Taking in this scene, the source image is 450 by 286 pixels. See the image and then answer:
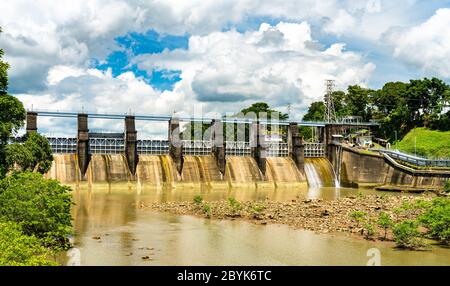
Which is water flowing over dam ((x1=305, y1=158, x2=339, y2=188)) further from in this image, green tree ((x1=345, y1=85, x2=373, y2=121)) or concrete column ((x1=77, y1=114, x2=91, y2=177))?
concrete column ((x1=77, y1=114, x2=91, y2=177))

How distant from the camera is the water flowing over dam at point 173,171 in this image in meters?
48.9

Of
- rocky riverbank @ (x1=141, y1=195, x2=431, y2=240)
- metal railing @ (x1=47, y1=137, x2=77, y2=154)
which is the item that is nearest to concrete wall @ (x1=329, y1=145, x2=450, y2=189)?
rocky riverbank @ (x1=141, y1=195, x2=431, y2=240)

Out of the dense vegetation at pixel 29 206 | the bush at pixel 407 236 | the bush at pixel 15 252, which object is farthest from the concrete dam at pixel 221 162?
the bush at pixel 15 252

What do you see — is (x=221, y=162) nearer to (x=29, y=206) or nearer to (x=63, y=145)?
(x=63, y=145)

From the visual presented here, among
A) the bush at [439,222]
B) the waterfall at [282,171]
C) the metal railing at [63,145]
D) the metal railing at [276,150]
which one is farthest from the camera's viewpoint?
the metal railing at [276,150]

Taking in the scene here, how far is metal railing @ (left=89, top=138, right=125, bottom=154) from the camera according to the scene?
170ft

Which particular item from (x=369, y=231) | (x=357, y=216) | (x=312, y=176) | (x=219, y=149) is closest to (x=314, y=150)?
(x=312, y=176)

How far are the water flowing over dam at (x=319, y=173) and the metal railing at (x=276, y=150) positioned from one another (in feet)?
9.73

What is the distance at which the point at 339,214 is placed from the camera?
1177 inches

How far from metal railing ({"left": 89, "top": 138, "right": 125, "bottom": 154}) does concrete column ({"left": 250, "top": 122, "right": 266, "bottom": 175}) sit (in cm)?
1593

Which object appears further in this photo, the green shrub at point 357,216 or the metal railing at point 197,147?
the metal railing at point 197,147

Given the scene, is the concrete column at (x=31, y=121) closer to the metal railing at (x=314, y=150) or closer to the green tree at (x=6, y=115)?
the green tree at (x=6, y=115)
